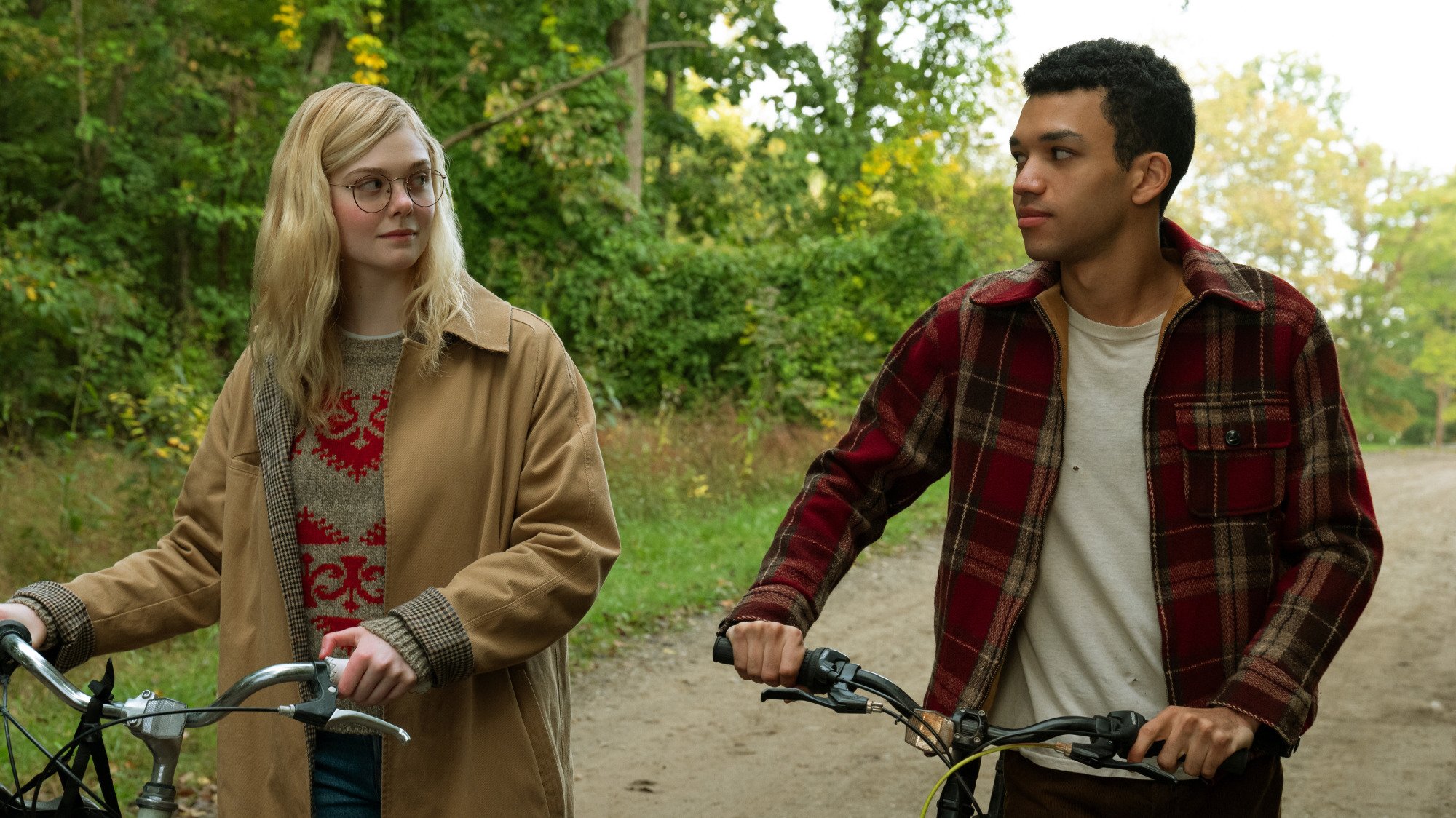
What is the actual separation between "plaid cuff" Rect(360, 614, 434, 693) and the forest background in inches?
169

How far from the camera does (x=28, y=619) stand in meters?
2.42

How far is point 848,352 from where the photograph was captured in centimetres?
1680

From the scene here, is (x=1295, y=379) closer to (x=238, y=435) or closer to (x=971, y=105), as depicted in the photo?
(x=238, y=435)

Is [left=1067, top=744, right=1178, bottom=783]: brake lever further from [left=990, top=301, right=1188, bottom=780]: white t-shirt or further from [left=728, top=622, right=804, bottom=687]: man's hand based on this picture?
[left=728, top=622, right=804, bottom=687]: man's hand

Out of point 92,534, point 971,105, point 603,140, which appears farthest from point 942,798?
point 971,105

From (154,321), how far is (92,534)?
6.73 m

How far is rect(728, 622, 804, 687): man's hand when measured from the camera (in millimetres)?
2322

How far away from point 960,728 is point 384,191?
1.52m

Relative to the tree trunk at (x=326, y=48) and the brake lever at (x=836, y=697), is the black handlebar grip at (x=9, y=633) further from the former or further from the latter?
the tree trunk at (x=326, y=48)

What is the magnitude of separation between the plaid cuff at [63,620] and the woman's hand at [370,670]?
57cm

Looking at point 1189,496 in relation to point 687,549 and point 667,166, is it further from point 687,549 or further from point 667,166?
point 667,166

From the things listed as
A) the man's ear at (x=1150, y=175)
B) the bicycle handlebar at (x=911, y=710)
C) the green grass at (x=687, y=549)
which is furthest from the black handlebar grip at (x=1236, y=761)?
the green grass at (x=687, y=549)

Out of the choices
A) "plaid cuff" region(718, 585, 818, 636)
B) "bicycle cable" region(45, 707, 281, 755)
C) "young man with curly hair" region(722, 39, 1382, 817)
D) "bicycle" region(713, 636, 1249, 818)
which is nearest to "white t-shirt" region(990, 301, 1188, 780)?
"young man with curly hair" region(722, 39, 1382, 817)

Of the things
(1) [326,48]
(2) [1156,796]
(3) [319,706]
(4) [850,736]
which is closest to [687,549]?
(4) [850,736]
